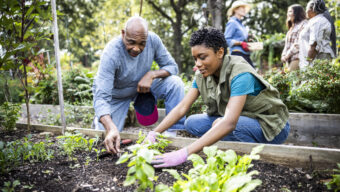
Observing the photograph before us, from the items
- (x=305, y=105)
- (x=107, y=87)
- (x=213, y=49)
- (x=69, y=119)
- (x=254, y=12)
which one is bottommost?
(x=69, y=119)

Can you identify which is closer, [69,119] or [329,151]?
[329,151]

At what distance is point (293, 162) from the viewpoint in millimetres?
1708

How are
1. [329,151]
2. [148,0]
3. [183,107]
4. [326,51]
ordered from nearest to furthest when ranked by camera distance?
[329,151] → [183,107] → [326,51] → [148,0]

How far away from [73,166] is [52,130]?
1199 millimetres

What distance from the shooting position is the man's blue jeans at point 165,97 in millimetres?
2934

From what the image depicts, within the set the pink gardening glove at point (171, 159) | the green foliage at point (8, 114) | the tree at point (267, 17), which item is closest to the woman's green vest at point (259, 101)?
the pink gardening glove at point (171, 159)

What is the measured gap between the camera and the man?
246 cm

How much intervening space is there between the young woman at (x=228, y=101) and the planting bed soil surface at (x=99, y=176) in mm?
318

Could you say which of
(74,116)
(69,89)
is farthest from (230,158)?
(69,89)

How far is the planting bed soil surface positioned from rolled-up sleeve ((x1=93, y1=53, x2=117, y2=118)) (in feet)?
1.65

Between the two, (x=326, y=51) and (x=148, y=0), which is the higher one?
(x=148, y=0)

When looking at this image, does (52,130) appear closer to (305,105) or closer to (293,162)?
(293,162)

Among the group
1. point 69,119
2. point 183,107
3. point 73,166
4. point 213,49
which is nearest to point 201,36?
point 213,49

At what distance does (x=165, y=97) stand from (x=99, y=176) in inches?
61.6
